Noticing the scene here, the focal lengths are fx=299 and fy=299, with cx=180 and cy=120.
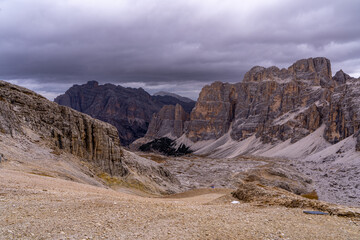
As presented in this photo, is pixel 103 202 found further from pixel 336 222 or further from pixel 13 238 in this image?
pixel 336 222

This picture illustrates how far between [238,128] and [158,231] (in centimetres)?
16876

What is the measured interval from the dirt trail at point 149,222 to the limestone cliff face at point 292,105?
113875 mm

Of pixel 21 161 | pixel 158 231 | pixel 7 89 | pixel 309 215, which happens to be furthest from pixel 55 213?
pixel 7 89

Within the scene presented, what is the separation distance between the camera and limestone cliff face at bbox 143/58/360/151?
118125mm

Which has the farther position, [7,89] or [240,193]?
[7,89]

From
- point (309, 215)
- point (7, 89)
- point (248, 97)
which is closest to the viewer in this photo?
point (309, 215)

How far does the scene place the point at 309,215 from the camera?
10.4m

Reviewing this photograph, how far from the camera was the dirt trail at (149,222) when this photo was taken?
805cm

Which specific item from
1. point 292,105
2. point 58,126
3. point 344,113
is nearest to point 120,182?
point 58,126

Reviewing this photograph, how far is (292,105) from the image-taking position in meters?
155

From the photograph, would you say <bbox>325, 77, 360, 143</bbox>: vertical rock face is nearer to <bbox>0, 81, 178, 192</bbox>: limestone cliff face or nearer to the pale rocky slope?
the pale rocky slope

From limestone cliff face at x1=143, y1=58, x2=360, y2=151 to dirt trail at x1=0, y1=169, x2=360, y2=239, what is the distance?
113875 mm

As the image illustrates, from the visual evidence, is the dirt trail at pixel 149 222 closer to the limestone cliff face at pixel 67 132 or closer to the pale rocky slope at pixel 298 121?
the limestone cliff face at pixel 67 132

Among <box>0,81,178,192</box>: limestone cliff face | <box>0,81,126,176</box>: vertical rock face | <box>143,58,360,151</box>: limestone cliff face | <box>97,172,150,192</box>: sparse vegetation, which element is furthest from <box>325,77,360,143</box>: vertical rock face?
<box>0,81,126,176</box>: vertical rock face
